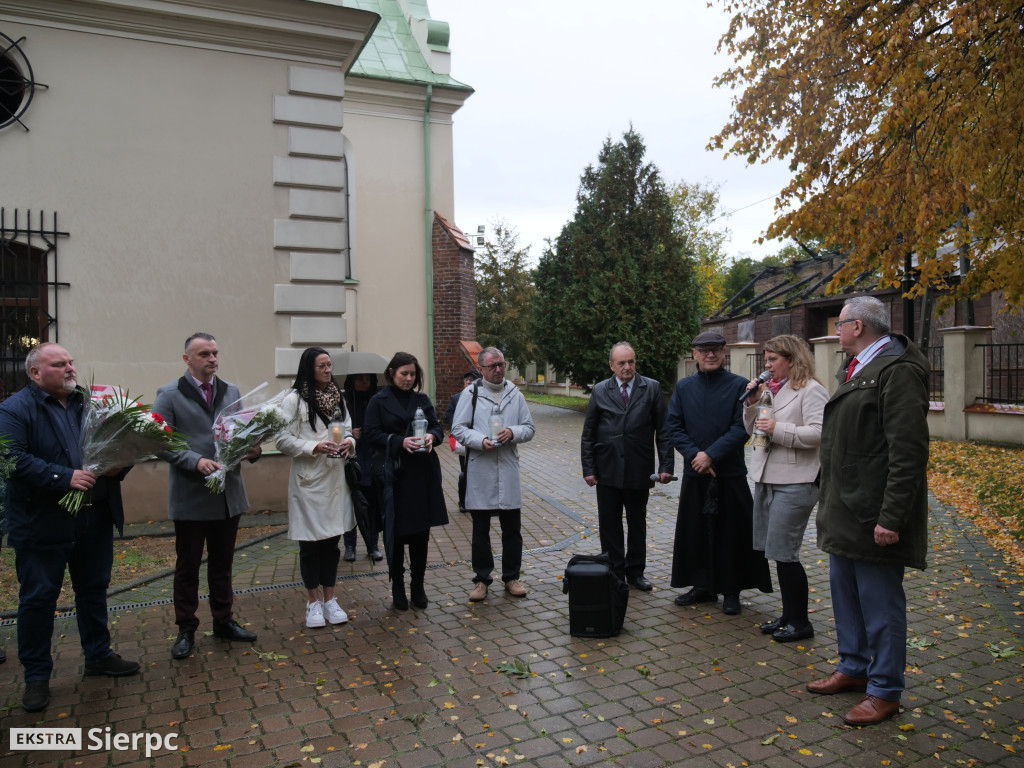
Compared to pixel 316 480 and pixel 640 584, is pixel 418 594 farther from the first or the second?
pixel 640 584

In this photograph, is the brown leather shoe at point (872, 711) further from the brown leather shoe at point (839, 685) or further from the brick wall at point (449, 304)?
the brick wall at point (449, 304)

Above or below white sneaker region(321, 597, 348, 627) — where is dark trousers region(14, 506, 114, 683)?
above

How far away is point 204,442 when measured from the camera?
206 inches

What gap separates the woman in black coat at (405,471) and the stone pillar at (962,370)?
12394 millimetres

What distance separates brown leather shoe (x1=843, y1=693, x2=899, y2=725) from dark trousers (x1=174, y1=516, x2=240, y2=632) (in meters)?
4.03

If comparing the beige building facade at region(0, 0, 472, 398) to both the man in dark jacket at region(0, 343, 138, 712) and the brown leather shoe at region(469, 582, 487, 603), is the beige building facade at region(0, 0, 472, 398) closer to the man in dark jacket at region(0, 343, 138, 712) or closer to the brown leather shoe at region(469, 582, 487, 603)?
the man in dark jacket at region(0, 343, 138, 712)

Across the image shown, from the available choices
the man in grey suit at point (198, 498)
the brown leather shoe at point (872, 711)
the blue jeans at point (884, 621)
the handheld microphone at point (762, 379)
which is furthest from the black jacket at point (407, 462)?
the brown leather shoe at point (872, 711)

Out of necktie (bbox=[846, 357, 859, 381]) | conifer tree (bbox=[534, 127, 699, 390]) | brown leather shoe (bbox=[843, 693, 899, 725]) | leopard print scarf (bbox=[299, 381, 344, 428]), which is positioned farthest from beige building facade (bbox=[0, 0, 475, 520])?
conifer tree (bbox=[534, 127, 699, 390])

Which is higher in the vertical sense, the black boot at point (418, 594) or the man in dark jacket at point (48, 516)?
the man in dark jacket at point (48, 516)

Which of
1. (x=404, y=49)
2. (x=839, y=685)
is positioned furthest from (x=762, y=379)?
(x=404, y=49)

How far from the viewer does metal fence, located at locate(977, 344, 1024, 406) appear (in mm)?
14188

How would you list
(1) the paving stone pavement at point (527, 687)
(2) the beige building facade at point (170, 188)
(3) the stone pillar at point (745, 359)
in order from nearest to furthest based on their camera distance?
(1) the paving stone pavement at point (527, 687) < (2) the beige building facade at point (170, 188) < (3) the stone pillar at point (745, 359)

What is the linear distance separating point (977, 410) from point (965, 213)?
21.3 feet

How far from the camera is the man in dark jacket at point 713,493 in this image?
5.70 metres
